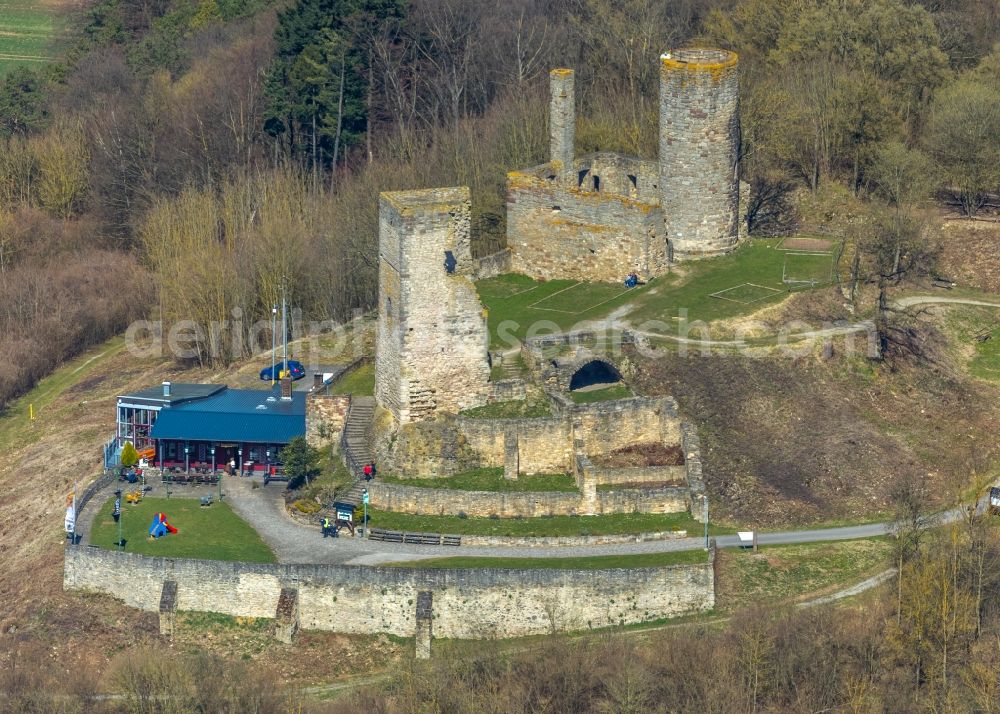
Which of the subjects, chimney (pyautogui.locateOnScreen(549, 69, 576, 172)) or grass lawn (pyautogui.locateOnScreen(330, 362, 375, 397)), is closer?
grass lawn (pyautogui.locateOnScreen(330, 362, 375, 397))

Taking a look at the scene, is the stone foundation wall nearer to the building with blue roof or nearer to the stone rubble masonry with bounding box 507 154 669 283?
the building with blue roof

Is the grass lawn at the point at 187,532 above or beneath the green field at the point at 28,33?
beneath

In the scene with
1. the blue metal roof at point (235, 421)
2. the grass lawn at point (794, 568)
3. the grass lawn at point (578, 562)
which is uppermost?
the blue metal roof at point (235, 421)

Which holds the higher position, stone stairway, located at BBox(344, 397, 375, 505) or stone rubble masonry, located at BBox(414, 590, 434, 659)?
stone stairway, located at BBox(344, 397, 375, 505)

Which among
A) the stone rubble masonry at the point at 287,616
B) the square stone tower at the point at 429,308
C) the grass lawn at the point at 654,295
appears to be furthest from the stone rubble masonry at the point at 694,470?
the stone rubble masonry at the point at 287,616

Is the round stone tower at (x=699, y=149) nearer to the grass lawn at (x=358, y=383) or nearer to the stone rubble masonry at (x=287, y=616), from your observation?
the grass lawn at (x=358, y=383)

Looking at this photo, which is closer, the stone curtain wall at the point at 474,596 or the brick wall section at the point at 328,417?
the stone curtain wall at the point at 474,596

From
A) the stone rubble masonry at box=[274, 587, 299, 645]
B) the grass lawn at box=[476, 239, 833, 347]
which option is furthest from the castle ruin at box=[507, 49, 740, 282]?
the stone rubble masonry at box=[274, 587, 299, 645]
